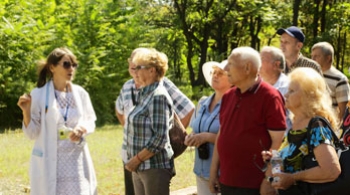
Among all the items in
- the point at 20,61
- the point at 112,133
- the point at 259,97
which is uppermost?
the point at 259,97

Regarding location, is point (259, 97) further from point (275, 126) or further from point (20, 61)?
point (20, 61)

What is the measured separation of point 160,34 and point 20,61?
1329cm

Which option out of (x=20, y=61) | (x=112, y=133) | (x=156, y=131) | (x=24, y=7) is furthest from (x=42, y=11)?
(x=156, y=131)

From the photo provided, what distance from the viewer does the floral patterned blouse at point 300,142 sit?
4.06 meters

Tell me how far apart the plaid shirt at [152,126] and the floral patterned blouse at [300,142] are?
4.08 feet

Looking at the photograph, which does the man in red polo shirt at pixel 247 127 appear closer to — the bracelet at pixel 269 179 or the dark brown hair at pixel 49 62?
the bracelet at pixel 269 179

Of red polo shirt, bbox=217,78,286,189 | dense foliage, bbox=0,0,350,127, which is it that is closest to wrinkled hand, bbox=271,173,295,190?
red polo shirt, bbox=217,78,286,189

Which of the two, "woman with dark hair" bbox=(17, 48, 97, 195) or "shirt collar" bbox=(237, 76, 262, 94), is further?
"woman with dark hair" bbox=(17, 48, 97, 195)

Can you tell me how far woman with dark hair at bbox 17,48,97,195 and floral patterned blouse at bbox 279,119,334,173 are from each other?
199 cm

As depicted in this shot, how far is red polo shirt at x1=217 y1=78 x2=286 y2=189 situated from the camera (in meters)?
4.58

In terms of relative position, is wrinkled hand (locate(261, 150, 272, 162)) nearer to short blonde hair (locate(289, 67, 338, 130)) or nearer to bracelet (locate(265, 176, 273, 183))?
bracelet (locate(265, 176, 273, 183))

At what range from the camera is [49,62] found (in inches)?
222

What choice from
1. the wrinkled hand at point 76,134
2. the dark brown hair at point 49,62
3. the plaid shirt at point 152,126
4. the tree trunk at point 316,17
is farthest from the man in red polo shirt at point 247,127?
the tree trunk at point 316,17

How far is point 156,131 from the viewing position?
5316 mm
